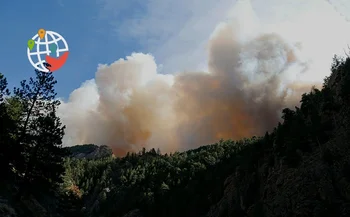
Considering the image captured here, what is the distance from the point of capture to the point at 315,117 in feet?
184

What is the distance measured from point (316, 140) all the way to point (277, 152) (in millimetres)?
12901

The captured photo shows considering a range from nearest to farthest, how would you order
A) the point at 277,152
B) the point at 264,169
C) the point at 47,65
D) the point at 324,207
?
the point at 324,207
the point at 47,65
the point at 277,152
the point at 264,169

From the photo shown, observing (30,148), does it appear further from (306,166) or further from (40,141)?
(306,166)

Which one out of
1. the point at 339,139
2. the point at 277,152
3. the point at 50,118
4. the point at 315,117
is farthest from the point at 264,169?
the point at 50,118

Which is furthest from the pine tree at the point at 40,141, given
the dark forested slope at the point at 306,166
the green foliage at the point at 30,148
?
the dark forested slope at the point at 306,166

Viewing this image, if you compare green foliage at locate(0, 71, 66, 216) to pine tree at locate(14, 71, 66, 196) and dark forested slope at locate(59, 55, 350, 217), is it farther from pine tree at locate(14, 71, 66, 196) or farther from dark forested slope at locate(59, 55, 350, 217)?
dark forested slope at locate(59, 55, 350, 217)

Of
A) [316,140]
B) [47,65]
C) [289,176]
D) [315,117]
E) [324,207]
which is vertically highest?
[47,65]

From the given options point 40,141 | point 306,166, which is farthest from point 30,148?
point 306,166

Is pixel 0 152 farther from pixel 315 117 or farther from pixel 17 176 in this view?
pixel 315 117

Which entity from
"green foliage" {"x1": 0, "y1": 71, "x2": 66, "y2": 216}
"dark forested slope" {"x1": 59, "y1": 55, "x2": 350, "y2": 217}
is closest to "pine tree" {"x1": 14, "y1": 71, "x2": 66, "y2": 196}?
"green foliage" {"x1": 0, "y1": 71, "x2": 66, "y2": 216}

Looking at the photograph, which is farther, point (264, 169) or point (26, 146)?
point (264, 169)

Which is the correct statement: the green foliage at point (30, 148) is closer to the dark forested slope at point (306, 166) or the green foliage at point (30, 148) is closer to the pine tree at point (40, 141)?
the pine tree at point (40, 141)

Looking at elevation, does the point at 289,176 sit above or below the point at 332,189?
above

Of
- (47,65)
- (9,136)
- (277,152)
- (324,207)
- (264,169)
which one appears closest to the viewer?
(324,207)
